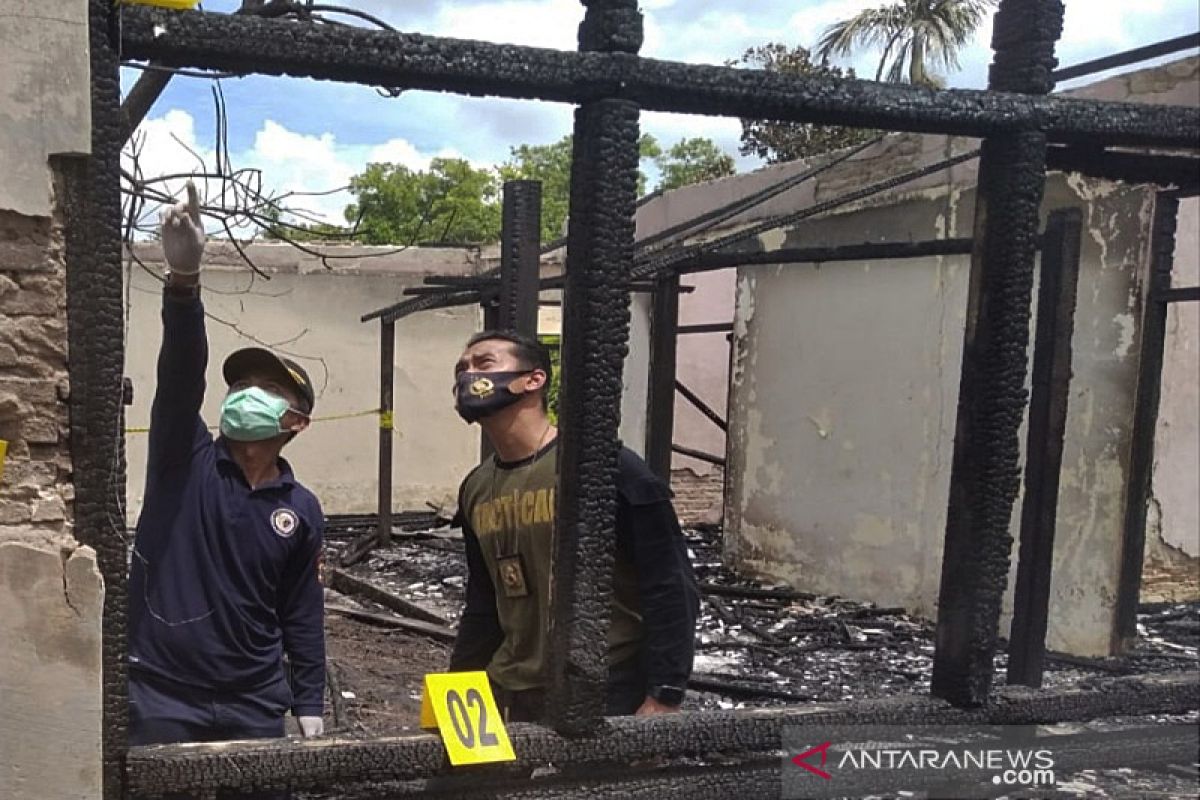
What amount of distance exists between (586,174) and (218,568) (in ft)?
4.54

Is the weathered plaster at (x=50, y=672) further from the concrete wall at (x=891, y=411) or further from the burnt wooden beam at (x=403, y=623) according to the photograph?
the concrete wall at (x=891, y=411)

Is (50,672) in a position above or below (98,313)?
below

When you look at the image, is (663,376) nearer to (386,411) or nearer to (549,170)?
(386,411)

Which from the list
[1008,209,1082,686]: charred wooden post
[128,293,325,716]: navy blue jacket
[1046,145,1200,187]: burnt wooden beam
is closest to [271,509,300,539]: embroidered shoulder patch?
[128,293,325,716]: navy blue jacket

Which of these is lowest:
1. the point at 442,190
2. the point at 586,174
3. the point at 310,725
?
the point at 310,725

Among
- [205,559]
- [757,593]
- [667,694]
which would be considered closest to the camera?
[667,694]

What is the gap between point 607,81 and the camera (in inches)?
80.0

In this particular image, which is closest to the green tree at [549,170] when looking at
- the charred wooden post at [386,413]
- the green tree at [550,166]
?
the green tree at [550,166]

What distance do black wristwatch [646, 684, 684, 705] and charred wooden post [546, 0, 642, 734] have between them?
480mm

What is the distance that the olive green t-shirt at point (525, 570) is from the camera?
2689 millimetres

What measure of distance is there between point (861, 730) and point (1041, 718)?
458 millimetres

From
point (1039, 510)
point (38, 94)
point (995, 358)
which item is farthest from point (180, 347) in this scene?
point (1039, 510)

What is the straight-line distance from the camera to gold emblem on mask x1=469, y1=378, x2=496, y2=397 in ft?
8.95

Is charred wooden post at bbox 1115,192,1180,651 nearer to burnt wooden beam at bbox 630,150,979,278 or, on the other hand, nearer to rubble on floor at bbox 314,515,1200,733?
rubble on floor at bbox 314,515,1200,733
